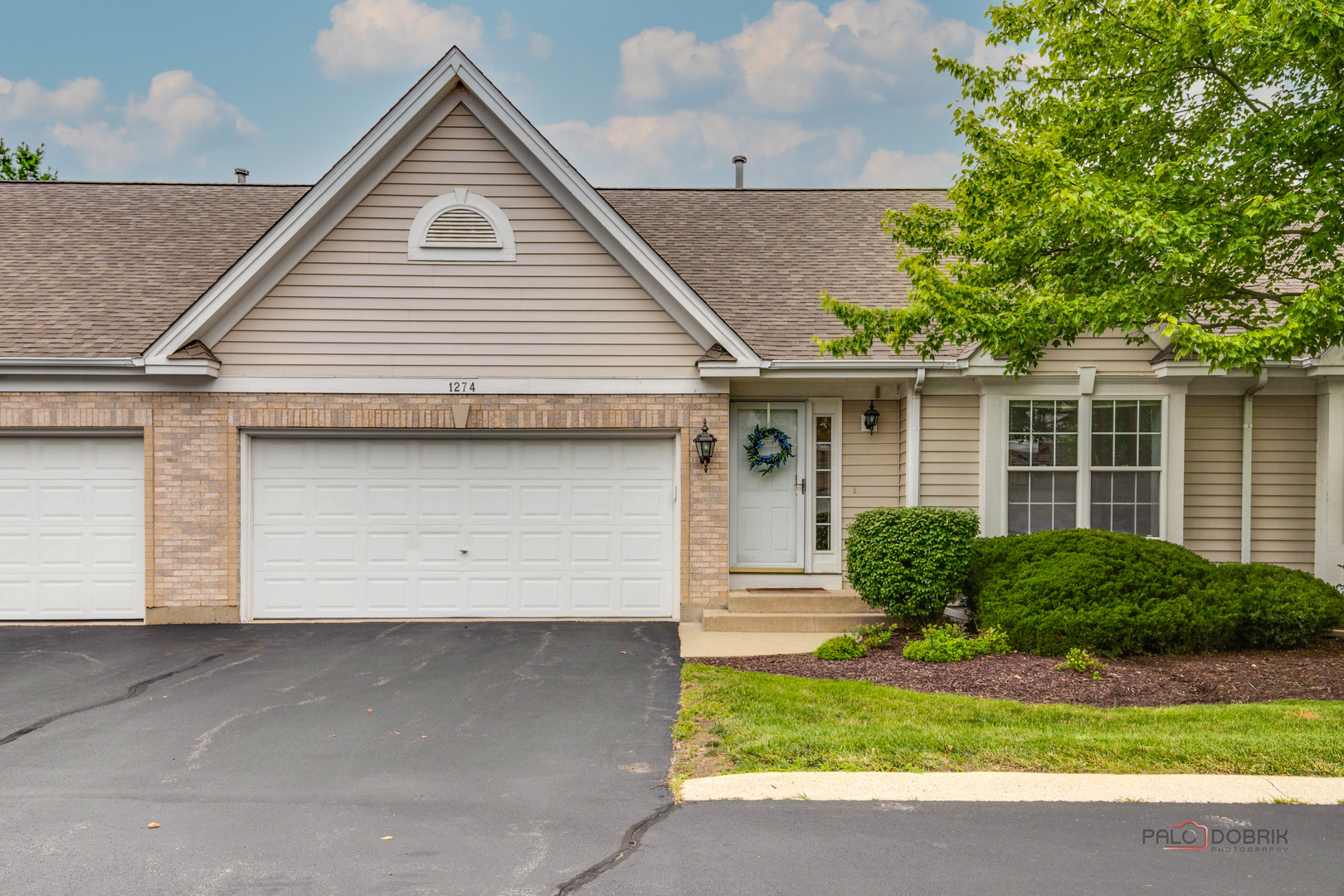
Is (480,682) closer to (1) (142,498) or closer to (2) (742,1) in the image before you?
(1) (142,498)

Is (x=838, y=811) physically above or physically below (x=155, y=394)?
below

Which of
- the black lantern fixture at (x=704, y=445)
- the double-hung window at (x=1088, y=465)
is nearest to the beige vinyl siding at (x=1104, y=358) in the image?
the double-hung window at (x=1088, y=465)

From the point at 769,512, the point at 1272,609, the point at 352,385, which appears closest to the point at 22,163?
the point at 352,385

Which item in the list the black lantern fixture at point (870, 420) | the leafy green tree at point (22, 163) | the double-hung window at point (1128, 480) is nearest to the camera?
the double-hung window at point (1128, 480)

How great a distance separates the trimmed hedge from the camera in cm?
748

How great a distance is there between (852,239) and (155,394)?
985 cm

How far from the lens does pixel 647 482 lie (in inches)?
385

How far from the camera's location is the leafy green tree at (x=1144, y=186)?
6.28 meters

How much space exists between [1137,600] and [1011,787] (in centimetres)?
408

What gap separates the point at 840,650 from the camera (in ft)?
25.4

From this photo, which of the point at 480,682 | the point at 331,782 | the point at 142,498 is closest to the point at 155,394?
the point at 142,498

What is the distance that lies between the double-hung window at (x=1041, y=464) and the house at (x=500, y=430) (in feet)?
0.10

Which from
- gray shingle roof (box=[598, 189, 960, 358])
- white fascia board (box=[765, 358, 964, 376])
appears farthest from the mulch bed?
gray shingle roof (box=[598, 189, 960, 358])

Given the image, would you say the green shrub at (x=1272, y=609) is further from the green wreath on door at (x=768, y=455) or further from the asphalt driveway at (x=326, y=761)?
the asphalt driveway at (x=326, y=761)
